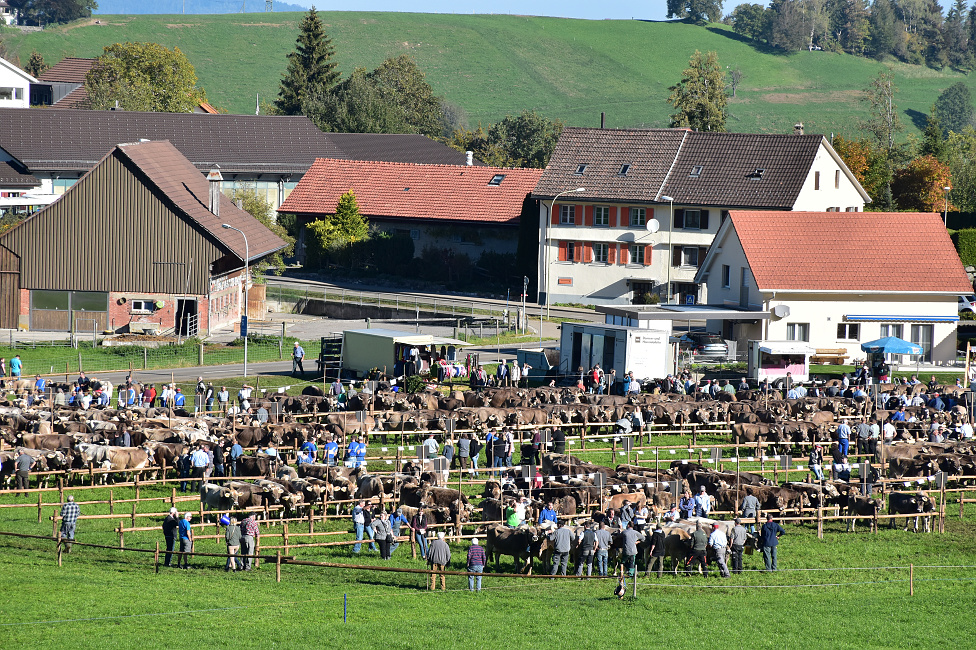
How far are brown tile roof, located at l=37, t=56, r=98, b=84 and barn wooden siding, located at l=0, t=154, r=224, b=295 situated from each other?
3355 inches

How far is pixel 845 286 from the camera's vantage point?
62.5 metres

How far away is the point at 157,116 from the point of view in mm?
107688

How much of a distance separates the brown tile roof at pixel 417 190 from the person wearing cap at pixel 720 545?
58884 mm

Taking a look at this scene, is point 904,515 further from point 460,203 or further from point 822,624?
point 460,203

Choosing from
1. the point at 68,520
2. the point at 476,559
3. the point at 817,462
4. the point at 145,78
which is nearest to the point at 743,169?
the point at 817,462

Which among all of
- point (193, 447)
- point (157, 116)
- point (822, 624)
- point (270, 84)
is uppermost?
point (270, 84)

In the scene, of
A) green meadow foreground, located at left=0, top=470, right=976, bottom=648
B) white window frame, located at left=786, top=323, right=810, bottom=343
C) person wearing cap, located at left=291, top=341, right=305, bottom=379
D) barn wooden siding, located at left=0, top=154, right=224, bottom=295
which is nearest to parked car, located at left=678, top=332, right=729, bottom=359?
white window frame, located at left=786, top=323, right=810, bottom=343

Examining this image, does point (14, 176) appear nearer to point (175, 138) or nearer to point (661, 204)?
point (175, 138)

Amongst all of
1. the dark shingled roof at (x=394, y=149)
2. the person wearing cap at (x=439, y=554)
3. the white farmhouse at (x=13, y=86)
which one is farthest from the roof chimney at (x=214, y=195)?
the white farmhouse at (x=13, y=86)

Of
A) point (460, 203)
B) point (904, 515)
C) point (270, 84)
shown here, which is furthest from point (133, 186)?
point (270, 84)

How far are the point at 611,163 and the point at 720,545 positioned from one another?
56600 millimetres

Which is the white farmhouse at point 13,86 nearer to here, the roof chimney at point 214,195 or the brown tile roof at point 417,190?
the brown tile roof at point 417,190

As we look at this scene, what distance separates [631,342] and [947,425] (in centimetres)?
1359

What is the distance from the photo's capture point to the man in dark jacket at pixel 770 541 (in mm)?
30734
